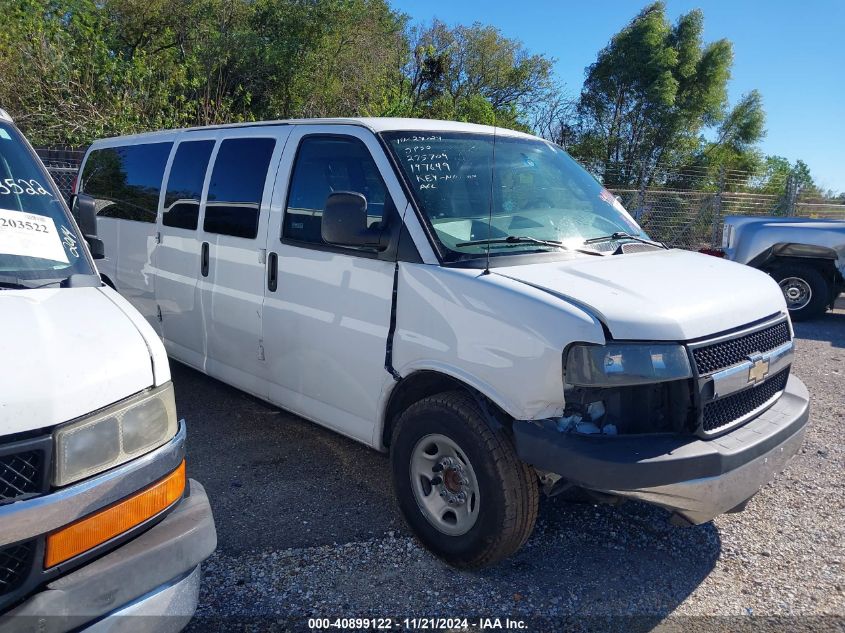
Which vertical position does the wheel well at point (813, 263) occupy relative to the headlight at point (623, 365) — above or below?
below

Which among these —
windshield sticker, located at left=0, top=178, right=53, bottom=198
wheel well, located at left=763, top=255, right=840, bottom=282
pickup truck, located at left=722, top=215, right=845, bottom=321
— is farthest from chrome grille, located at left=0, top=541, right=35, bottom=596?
wheel well, located at left=763, top=255, right=840, bottom=282

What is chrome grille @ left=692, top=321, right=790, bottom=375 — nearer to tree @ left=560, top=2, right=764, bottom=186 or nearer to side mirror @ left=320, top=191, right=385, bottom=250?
side mirror @ left=320, top=191, right=385, bottom=250

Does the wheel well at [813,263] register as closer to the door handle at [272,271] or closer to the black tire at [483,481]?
the door handle at [272,271]

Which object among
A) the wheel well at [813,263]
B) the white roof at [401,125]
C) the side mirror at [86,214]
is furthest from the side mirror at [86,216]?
the wheel well at [813,263]

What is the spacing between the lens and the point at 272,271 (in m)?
4.08

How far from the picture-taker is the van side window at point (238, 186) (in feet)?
14.0

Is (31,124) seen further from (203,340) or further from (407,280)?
(407,280)

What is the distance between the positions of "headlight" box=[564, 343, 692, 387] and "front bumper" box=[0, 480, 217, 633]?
59.4 inches

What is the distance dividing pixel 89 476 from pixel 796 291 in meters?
9.49

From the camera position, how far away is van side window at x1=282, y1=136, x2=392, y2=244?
3604 mm

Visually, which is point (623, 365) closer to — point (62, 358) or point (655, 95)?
point (62, 358)

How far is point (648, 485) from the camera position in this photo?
2.57 m

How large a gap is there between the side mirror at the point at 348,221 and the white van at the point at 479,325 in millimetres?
11

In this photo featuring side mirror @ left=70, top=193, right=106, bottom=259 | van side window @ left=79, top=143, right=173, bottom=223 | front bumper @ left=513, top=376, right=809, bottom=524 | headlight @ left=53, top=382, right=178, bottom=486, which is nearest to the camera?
headlight @ left=53, top=382, right=178, bottom=486
